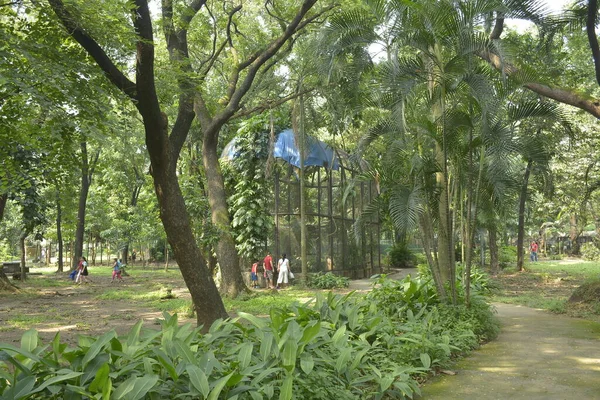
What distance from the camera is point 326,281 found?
18703 millimetres

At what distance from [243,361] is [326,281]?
48.3ft

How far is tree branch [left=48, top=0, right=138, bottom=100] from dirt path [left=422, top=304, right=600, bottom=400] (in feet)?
16.2

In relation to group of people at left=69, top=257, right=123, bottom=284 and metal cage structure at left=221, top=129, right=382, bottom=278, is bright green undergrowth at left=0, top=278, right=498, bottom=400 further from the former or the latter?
group of people at left=69, top=257, right=123, bottom=284

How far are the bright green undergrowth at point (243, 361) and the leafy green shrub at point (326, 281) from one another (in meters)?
11.5

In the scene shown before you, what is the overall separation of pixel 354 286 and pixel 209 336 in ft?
47.8

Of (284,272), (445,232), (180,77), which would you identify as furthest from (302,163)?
(180,77)

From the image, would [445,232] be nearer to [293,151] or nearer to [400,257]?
[293,151]

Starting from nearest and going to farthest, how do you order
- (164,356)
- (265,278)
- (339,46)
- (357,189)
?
(164,356) → (339,46) → (265,278) → (357,189)

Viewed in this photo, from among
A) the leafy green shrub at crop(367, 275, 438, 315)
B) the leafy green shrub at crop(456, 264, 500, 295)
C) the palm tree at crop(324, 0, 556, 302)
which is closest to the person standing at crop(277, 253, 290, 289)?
the leafy green shrub at crop(456, 264, 500, 295)

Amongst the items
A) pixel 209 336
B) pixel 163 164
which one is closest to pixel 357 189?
pixel 163 164

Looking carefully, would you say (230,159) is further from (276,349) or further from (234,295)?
(276,349)

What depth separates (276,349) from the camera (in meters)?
4.50

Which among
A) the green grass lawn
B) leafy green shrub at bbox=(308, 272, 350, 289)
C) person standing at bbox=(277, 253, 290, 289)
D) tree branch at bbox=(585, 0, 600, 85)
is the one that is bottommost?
the green grass lawn

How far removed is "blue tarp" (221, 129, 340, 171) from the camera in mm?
19164
